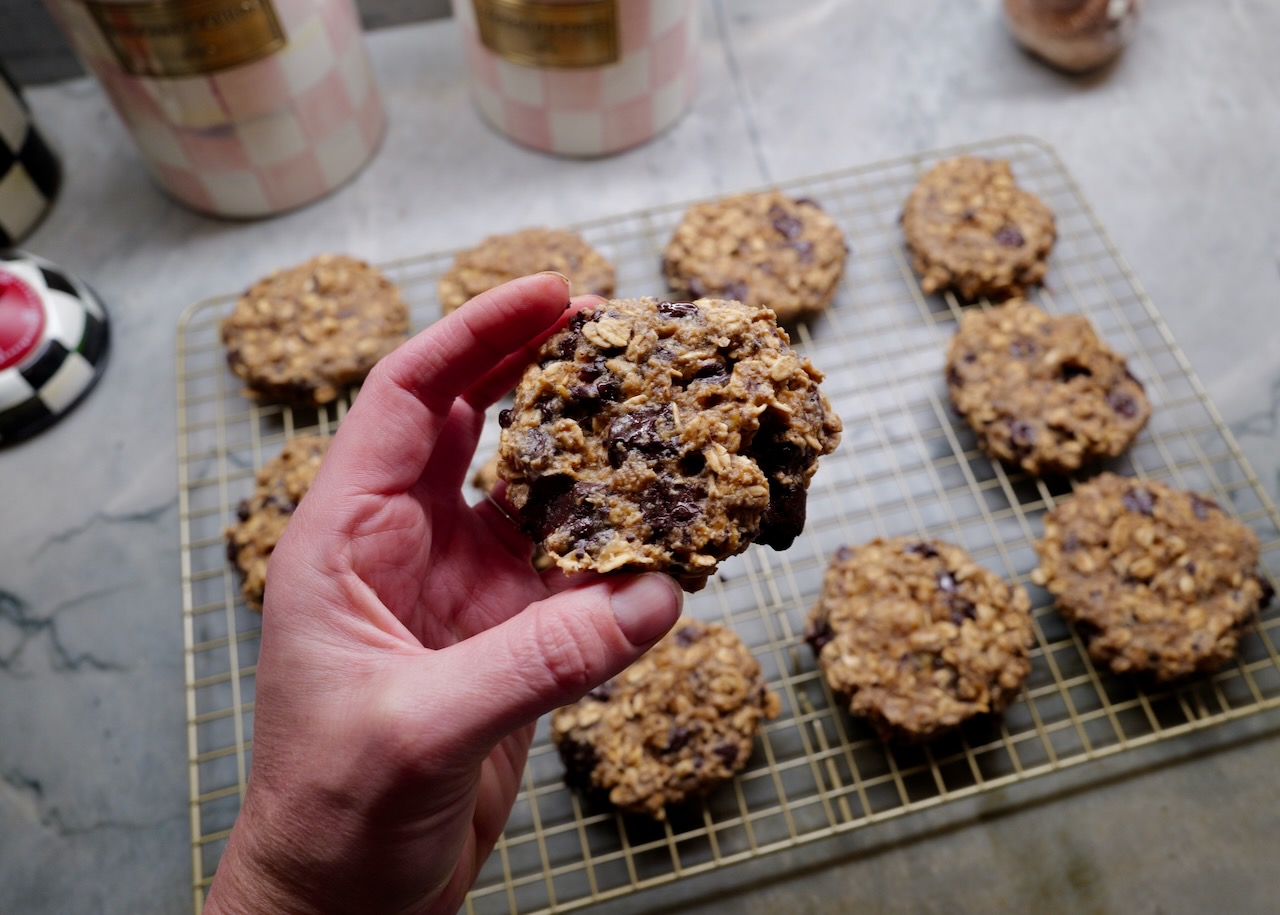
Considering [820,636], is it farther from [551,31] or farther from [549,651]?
[551,31]

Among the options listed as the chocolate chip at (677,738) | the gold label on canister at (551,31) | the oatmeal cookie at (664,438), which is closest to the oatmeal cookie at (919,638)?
the chocolate chip at (677,738)

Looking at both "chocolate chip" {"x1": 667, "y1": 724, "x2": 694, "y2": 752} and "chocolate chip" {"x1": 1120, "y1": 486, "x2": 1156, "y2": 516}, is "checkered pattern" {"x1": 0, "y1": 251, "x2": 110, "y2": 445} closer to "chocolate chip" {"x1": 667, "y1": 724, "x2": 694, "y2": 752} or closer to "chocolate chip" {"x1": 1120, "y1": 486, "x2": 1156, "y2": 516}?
"chocolate chip" {"x1": 667, "y1": 724, "x2": 694, "y2": 752}

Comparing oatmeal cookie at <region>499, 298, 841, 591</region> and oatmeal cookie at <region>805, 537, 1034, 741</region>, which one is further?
oatmeal cookie at <region>805, 537, 1034, 741</region>

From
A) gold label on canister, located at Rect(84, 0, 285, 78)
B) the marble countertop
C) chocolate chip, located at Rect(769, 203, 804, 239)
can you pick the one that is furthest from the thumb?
gold label on canister, located at Rect(84, 0, 285, 78)

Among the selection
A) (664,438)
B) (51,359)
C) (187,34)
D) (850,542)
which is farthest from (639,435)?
(51,359)

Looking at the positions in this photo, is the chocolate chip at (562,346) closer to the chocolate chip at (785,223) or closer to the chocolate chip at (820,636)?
the chocolate chip at (820,636)
